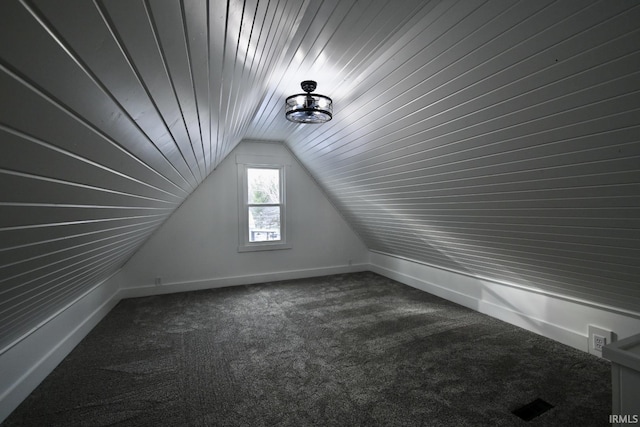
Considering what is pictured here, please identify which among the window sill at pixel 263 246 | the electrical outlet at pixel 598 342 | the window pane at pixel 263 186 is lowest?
the electrical outlet at pixel 598 342

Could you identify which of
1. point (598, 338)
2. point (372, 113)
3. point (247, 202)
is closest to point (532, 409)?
point (598, 338)

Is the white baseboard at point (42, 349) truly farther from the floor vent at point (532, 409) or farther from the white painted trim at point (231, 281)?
the floor vent at point (532, 409)

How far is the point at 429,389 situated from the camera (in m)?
2.10

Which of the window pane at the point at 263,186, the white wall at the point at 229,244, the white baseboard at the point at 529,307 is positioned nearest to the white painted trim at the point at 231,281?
the white wall at the point at 229,244

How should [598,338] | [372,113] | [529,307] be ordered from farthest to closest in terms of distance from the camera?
[529,307] → [598,338] → [372,113]

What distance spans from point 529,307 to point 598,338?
0.58m

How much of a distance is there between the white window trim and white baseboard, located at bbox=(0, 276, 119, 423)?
74.2 inches

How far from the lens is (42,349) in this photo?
225 centimetres

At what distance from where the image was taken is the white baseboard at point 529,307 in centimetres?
248

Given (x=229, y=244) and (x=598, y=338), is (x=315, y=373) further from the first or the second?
(x=229, y=244)

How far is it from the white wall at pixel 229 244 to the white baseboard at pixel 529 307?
1.47 meters

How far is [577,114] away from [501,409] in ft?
5.51

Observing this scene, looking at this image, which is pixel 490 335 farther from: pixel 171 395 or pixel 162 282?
pixel 162 282

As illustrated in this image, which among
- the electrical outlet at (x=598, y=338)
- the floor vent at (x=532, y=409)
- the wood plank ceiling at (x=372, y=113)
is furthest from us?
the electrical outlet at (x=598, y=338)
